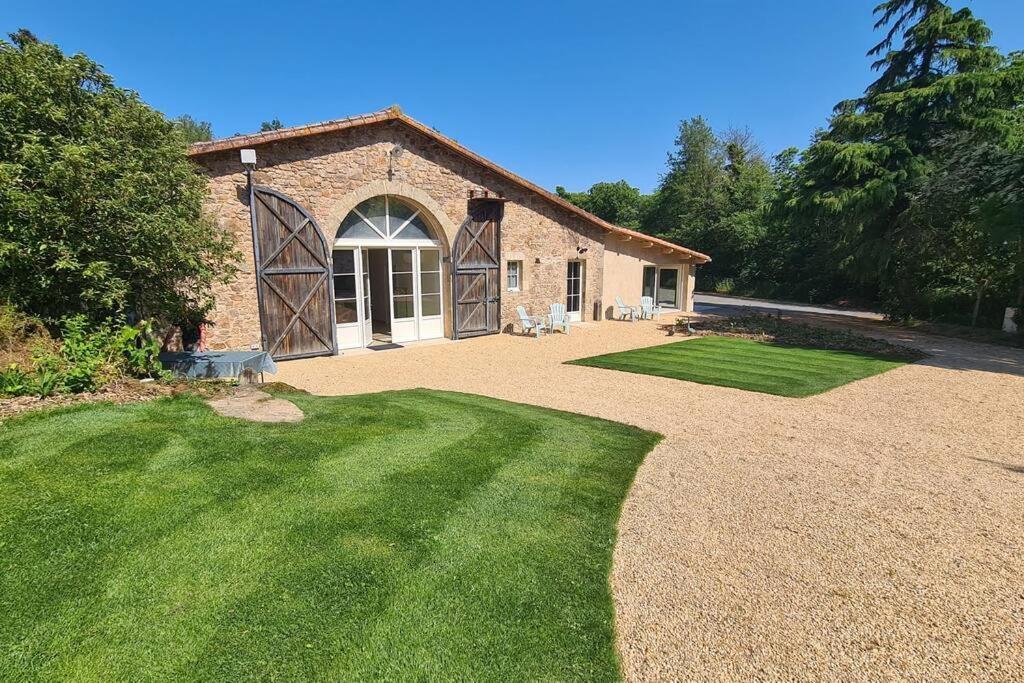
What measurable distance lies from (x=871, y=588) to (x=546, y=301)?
12575 millimetres

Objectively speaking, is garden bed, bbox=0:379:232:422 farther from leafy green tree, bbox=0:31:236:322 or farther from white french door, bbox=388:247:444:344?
white french door, bbox=388:247:444:344

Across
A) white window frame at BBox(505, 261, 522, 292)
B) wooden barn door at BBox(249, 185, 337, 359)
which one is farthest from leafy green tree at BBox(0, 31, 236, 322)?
white window frame at BBox(505, 261, 522, 292)

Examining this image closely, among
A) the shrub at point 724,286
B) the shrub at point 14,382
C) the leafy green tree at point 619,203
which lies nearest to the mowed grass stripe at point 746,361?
the shrub at point 14,382

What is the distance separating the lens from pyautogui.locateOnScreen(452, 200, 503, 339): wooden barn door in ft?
42.6

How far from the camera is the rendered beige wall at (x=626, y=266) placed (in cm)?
1762

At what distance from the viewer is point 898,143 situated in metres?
17.4

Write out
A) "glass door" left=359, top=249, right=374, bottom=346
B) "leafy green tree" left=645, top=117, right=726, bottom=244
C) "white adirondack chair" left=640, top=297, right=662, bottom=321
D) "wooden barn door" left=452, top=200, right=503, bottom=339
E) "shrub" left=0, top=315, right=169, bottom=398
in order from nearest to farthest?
1. "shrub" left=0, top=315, right=169, bottom=398
2. "glass door" left=359, top=249, right=374, bottom=346
3. "wooden barn door" left=452, top=200, right=503, bottom=339
4. "white adirondack chair" left=640, top=297, right=662, bottom=321
5. "leafy green tree" left=645, top=117, right=726, bottom=244

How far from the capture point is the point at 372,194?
444 inches

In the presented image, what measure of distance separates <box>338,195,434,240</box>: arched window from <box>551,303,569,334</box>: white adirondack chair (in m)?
4.18

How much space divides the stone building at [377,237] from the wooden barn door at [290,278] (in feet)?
0.07

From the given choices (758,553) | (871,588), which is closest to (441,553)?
(758,553)

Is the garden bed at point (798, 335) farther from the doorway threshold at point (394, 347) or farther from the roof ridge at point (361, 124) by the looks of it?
the doorway threshold at point (394, 347)

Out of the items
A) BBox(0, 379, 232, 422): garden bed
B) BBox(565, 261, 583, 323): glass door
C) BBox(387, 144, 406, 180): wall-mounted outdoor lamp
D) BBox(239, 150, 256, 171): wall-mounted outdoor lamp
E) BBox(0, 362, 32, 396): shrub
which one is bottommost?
BBox(0, 379, 232, 422): garden bed

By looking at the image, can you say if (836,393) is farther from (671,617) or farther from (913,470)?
(671,617)
